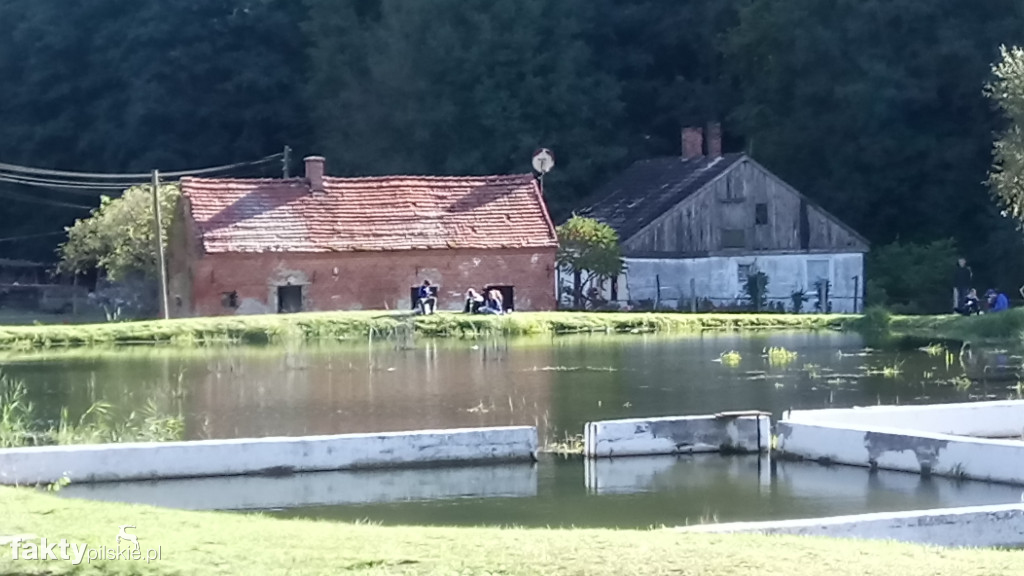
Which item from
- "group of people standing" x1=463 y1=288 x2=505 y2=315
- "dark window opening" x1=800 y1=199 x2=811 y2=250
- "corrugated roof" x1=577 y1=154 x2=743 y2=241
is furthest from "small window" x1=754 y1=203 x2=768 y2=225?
"group of people standing" x1=463 y1=288 x2=505 y2=315

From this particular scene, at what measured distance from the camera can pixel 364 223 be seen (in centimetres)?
4381

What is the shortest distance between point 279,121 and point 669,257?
19.0 meters

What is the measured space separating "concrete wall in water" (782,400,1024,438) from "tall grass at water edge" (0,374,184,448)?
732cm

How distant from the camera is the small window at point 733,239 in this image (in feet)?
157

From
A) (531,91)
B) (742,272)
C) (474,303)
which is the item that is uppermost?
(531,91)

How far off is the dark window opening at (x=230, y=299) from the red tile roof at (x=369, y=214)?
1.09 m

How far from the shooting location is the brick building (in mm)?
41625

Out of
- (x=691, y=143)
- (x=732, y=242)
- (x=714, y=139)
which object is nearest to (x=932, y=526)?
(x=732, y=242)

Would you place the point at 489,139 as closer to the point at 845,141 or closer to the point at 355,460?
the point at 845,141

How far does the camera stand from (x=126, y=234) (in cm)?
4381

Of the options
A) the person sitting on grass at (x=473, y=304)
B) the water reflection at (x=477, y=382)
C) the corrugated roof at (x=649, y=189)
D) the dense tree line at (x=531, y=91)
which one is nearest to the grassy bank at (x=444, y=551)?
the water reflection at (x=477, y=382)

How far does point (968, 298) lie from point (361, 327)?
14.0 m

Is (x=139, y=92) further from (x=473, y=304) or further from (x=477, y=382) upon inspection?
(x=477, y=382)

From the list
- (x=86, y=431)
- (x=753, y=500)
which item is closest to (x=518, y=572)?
(x=753, y=500)
